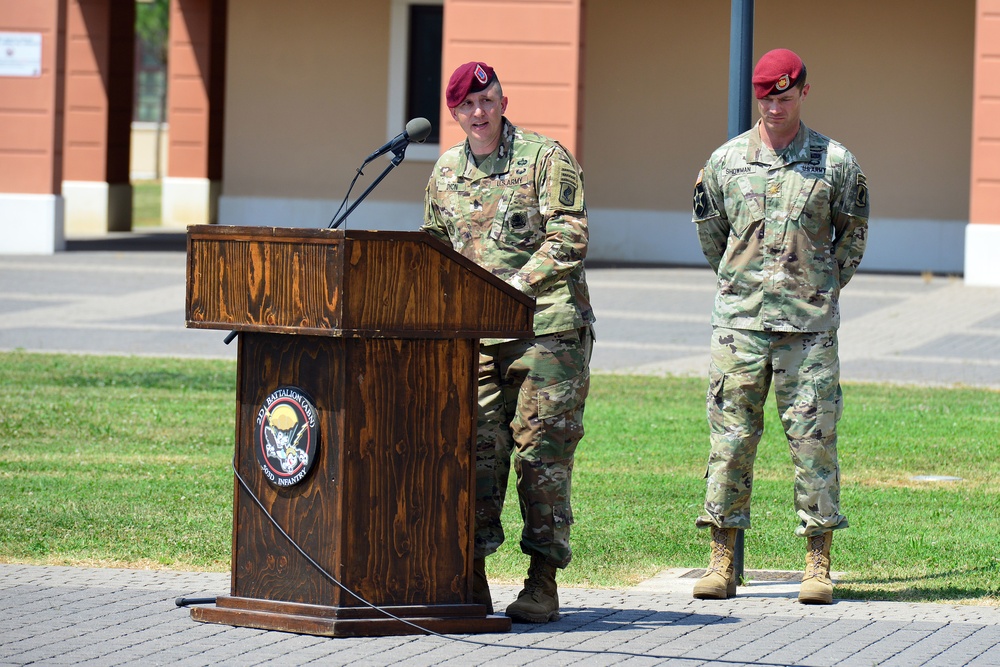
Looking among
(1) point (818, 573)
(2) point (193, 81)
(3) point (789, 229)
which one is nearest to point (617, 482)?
(1) point (818, 573)

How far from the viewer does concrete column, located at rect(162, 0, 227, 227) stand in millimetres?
29672

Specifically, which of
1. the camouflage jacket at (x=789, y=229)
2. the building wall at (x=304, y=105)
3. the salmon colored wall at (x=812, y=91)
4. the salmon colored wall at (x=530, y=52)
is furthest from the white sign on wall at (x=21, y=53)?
the camouflage jacket at (x=789, y=229)

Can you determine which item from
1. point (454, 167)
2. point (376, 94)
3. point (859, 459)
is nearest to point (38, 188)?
point (376, 94)

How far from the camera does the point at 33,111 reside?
22.6 meters

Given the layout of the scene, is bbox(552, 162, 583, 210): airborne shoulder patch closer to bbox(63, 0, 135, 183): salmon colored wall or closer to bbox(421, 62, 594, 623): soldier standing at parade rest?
bbox(421, 62, 594, 623): soldier standing at parade rest

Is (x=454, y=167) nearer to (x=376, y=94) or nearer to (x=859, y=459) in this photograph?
(x=859, y=459)

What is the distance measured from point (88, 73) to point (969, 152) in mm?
14667

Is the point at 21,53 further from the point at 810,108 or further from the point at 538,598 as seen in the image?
the point at 538,598

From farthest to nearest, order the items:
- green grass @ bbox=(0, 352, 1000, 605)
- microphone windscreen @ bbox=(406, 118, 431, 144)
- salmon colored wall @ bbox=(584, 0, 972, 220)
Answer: salmon colored wall @ bbox=(584, 0, 972, 220) < green grass @ bbox=(0, 352, 1000, 605) < microphone windscreen @ bbox=(406, 118, 431, 144)

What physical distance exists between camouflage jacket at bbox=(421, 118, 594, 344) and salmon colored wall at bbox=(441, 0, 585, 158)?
15.7m

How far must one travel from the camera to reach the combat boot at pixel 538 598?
5754 mm

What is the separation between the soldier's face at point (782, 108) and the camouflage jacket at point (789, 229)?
0.33 ft

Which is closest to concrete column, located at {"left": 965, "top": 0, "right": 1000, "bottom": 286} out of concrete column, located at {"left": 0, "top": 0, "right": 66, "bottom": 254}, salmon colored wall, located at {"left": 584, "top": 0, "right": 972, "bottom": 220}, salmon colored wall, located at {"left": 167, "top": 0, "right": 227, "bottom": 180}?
salmon colored wall, located at {"left": 584, "top": 0, "right": 972, "bottom": 220}

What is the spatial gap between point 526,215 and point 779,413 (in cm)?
127
